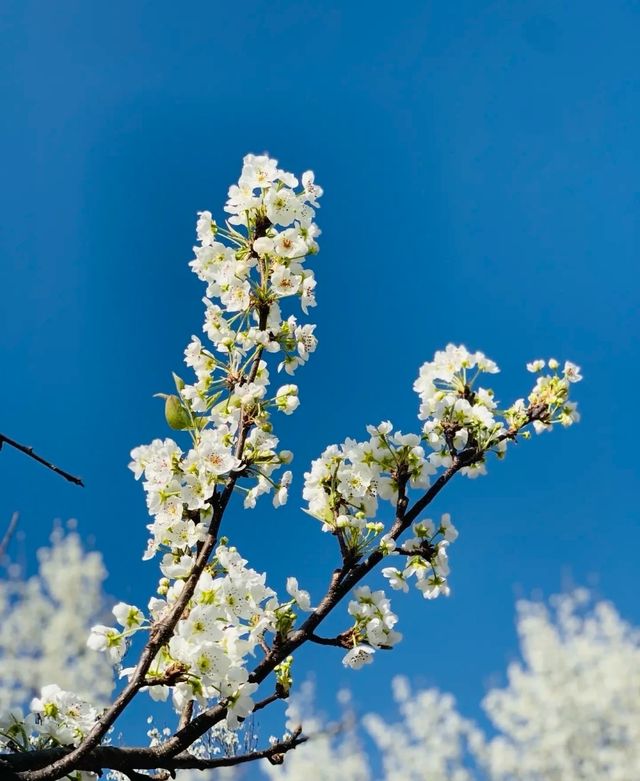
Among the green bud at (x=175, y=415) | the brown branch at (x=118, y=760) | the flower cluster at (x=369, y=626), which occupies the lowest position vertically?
the brown branch at (x=118, y=760)

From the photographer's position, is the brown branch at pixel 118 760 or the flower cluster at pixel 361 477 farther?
the flower cluster at pixel 361 477

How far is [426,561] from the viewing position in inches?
104

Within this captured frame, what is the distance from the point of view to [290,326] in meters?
2.68

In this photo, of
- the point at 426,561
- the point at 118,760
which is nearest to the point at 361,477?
the point at 426,561

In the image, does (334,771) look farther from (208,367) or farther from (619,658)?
(208,367)

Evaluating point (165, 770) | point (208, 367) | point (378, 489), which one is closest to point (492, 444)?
point (378, 489)

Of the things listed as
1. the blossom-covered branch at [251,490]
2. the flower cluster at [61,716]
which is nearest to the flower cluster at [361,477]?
the blossom-covered branch at [251,490]

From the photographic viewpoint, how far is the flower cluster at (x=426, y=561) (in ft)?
8.61

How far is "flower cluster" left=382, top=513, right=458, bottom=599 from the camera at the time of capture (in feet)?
8.61

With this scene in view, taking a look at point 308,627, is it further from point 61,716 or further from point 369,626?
point 61,716

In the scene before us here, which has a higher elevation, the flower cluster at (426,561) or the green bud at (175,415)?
the green bud at (175,415)

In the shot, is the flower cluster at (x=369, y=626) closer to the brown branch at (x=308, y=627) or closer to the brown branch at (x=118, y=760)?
the brown branch at (x=308, y=627)

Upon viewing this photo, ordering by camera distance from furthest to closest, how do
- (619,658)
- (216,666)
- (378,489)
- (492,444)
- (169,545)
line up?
(619,658)
(492,444)
(378,489)
(169,545)
(216,666)

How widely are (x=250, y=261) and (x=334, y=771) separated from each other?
19161 mm
